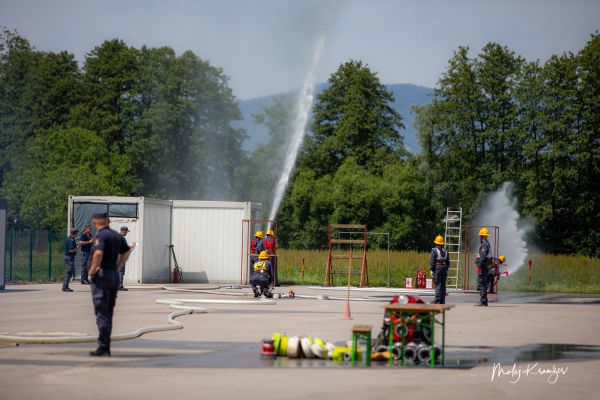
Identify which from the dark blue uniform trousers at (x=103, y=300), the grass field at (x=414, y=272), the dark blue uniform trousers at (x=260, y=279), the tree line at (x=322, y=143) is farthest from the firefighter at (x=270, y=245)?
the tree line at (x=322, y=143)

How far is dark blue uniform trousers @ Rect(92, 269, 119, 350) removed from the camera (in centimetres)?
1353

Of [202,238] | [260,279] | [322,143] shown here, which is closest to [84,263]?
[202,238]

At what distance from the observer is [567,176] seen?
214ft

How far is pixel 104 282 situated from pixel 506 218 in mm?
57946

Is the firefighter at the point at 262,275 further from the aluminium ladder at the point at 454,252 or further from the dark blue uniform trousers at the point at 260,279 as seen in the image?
the aluminium ladder at the point at 454,252

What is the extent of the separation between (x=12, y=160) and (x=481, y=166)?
3440 centimetres

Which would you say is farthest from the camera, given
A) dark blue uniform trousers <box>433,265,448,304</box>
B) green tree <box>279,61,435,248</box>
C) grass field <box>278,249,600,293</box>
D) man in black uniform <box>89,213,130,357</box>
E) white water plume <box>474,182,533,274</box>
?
green tree <box>279,61,435,248</box>

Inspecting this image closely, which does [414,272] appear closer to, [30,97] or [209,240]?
[209,240]

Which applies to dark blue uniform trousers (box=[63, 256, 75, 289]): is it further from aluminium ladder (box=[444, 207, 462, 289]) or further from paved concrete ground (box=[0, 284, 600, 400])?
aluminium ladder (box=[444, 207, 462, 289])

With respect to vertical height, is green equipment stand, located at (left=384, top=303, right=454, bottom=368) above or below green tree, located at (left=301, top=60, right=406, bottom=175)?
below

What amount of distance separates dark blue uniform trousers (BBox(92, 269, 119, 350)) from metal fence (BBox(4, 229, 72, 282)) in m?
24.1

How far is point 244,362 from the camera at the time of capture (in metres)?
13.4

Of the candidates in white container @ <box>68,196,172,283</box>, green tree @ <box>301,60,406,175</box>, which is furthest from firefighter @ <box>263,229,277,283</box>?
green tree @ <box>301,60,406,175</box>

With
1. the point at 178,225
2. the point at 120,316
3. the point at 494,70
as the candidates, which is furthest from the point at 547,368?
the point at 494,70
